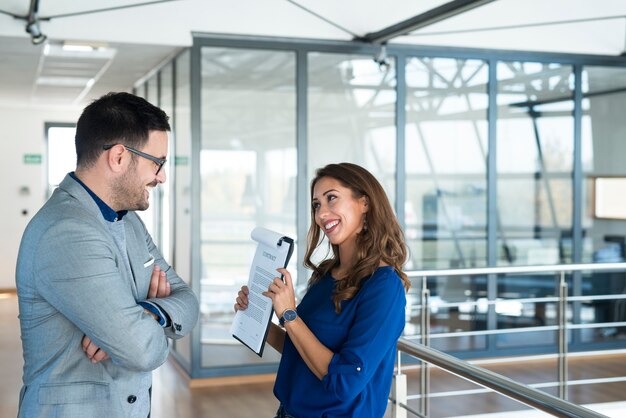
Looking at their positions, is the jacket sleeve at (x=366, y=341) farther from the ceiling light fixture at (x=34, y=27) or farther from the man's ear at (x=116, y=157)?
the ceiling light fixture at (x=34, y=27)

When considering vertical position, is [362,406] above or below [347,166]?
A: below

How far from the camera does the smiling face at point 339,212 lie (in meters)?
2.10

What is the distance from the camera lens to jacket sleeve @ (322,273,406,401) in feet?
6.14

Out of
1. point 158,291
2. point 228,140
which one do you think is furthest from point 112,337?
point 228,140

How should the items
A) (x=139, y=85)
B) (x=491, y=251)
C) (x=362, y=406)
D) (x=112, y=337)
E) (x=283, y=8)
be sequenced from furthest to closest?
(x=139, y=85)
(x=491, y=251)
(x=283, y=8)
(x=362, y=406)
(x=112, y=337)

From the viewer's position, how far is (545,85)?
7523mm

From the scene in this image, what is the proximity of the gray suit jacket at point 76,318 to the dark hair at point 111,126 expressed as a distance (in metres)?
0.08

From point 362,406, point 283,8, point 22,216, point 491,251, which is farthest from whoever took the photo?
point 22,216

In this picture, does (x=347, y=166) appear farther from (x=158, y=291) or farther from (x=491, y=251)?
(x=491, y=251)

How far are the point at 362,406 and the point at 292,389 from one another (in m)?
0.19

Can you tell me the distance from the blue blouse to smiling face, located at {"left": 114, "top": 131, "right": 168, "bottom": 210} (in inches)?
20.9

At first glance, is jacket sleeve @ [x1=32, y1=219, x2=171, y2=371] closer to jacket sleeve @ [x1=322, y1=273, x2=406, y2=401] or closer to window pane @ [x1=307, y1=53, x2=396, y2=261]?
jacket sleeve @ [x1=322, y1=273, x2=406, y2=401]

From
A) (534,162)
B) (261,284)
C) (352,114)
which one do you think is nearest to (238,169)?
(352,114)

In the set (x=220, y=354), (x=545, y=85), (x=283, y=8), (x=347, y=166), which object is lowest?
(x=220, y=354)
